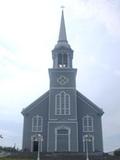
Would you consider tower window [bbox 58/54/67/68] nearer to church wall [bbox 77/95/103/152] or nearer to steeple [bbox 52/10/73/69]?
steeple [bbox 52/10/73/69]

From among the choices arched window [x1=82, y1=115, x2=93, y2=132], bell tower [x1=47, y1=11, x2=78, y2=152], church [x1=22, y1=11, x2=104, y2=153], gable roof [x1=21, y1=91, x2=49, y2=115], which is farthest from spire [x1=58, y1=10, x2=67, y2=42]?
arched window [x1=82, y1=115, x2=93, y2=132]

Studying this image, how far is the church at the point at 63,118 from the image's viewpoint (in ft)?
150

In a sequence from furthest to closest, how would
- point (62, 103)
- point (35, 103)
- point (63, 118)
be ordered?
point (35, 103) < point (62, 103) < point (63, 118)

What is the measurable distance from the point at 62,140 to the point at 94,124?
557cm

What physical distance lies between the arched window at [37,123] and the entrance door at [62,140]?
294 cm

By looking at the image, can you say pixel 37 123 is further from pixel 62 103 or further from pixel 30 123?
pixel 62 103

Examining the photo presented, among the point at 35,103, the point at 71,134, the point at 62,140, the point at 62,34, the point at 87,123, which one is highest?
the point at 62,34

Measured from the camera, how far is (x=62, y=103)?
4738 cm

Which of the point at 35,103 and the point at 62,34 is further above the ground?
the point at 62,34

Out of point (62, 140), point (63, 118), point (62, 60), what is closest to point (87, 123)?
point (63, 118)

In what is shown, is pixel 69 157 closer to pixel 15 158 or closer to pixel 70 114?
pixel 15 158

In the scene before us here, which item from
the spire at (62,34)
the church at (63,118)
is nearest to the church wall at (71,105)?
the church at (63,118)

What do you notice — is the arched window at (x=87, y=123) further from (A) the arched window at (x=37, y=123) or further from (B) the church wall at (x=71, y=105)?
(A) the arched window at (x=37, y=123)

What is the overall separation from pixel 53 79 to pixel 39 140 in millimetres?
9628
